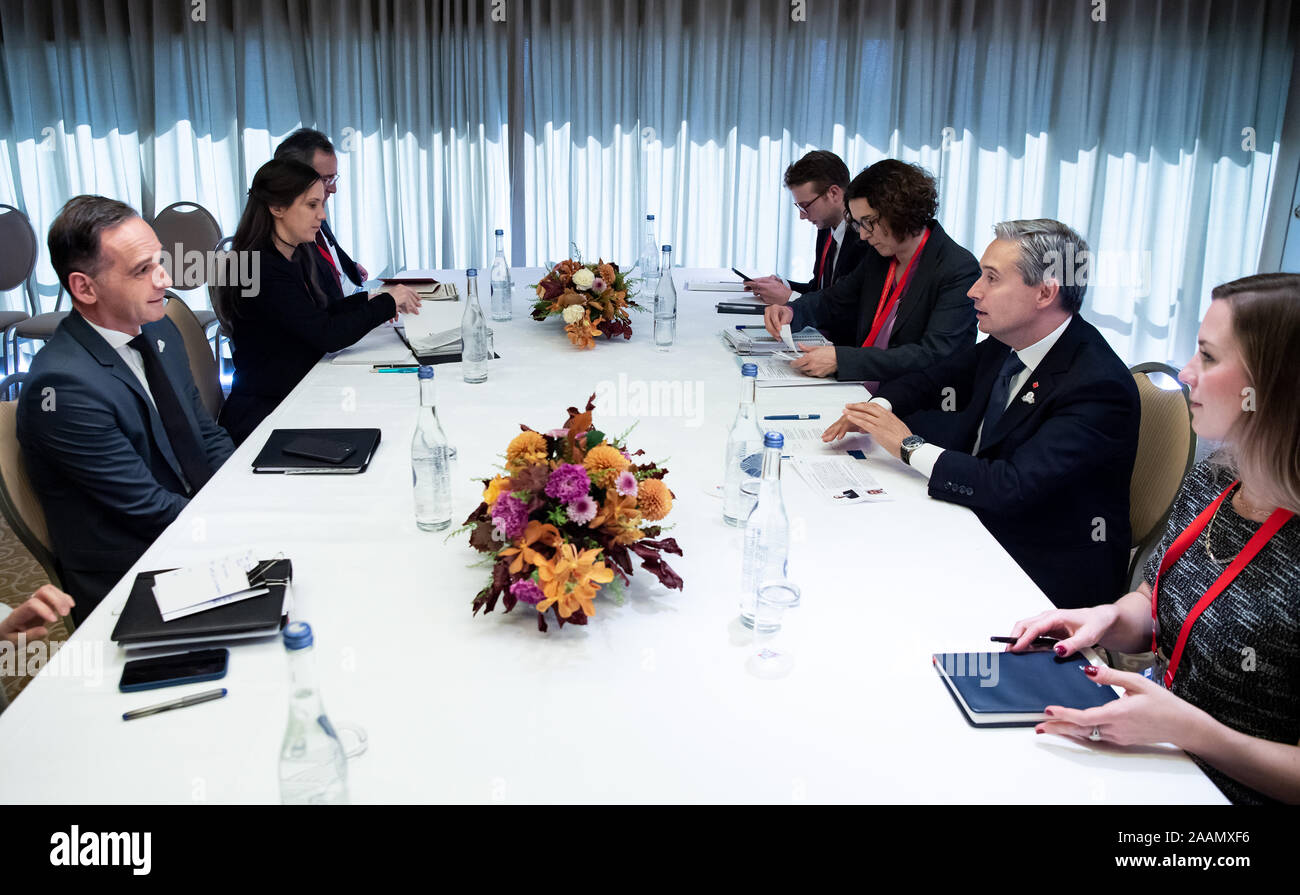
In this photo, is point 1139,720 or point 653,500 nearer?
point 1139,720

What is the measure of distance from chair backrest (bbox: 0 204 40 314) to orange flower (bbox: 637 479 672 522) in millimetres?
4615

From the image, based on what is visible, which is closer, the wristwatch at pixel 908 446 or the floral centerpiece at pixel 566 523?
the floral centerpiece at pixel 566 523

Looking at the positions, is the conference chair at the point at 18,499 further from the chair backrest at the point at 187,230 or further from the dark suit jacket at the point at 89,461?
the chair backrest at the point at 187,230

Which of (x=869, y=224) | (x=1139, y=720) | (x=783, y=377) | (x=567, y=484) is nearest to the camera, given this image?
(x=1139, y=720)

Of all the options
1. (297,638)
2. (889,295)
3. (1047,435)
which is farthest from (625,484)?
(889,295)

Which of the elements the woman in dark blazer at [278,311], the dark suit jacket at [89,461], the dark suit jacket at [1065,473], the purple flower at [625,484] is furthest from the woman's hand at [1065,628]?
the woman in dark blazer at [278,311]

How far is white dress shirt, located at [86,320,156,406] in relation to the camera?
223cm

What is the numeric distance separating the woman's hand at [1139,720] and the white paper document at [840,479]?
863 mm

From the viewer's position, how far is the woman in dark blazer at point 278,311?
3.11m

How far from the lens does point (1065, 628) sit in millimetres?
1543

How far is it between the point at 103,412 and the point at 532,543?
3.70 ft

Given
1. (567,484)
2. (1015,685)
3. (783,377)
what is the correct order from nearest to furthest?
(1015,685) → (567,484) → (783,377)

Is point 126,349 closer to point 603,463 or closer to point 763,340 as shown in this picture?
point 603,463
